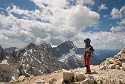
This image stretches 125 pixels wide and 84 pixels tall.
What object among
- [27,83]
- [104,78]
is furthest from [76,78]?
[27,83]

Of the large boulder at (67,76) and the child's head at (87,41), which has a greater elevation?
the child's head at (87,41)

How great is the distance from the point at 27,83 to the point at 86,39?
28.5 ft

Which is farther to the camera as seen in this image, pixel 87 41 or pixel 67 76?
pixel 87 41

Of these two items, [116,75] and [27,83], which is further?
[27,83]

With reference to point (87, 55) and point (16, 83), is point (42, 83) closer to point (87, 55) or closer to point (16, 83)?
point (87, 55)

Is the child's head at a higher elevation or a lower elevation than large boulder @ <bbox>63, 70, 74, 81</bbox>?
higher

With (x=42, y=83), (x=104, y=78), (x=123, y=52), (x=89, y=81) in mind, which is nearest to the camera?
(x=89, y=81)

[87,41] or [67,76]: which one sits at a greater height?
[87,41]

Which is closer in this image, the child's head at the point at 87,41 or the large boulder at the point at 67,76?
the large boulder at the point at 67,76

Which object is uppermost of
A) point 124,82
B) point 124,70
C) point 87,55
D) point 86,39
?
point 86,39

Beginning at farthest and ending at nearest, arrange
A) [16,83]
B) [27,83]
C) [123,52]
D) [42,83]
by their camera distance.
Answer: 1. [123,52]
2. [16,83]
3. [27,83]
4. [42,83]

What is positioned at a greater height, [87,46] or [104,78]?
[87,46]

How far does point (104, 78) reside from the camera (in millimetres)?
16359

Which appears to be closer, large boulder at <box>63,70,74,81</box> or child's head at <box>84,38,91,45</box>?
large boulder at <box>63,70,74,81</box>
